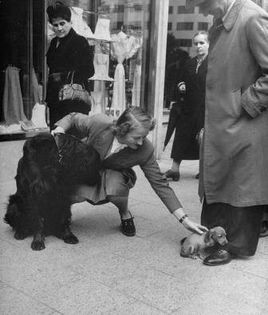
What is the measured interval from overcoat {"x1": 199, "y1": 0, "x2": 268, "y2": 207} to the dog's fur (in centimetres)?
97

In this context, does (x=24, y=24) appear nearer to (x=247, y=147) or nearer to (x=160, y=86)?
(x=160, y=86)

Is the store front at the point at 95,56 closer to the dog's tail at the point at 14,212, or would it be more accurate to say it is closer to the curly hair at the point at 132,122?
the dog's tail at the point at 14,212

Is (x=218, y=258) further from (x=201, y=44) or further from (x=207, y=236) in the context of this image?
(x=201, y=44)

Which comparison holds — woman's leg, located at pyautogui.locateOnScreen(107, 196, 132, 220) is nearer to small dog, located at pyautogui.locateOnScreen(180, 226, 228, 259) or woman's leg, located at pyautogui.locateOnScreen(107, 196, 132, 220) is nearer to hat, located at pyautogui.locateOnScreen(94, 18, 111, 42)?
small dog, located at pyautogui.locateOnScreen(180, 226, 228, 259)

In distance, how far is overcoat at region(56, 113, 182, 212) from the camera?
310cm

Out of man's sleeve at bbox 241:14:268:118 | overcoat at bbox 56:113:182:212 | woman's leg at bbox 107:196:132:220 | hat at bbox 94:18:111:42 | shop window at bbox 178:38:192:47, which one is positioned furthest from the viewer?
shop window at bbox 178:38:192:47

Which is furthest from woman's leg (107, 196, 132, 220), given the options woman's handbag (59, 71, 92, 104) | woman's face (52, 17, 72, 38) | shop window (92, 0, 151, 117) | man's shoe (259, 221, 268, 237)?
shop window (92, 0, 151, 117)

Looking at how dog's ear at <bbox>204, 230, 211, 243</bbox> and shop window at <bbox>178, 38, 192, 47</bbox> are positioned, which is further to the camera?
shop window at <bbox>178, 38, 192, 47</bbox>

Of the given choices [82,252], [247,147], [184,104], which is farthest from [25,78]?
[247,147]

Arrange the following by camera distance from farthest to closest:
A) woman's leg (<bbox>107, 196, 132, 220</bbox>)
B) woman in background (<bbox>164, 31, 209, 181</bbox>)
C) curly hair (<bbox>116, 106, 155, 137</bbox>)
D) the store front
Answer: woman in background (<bbox>164, 31, 209, 181</bbox>) → the store front → woman's leg (<bbox>107, 196, 132, 220</bbox>) → curly hair (<bbox>116, 106, 155, 137</bbox>)

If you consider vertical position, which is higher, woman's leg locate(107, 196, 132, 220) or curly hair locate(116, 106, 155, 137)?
curly hair locate(116, 106, 155, 137)

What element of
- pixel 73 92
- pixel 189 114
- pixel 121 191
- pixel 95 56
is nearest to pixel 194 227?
pixel 121 191

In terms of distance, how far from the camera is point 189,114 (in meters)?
5.21

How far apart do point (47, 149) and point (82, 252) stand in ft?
2.18
